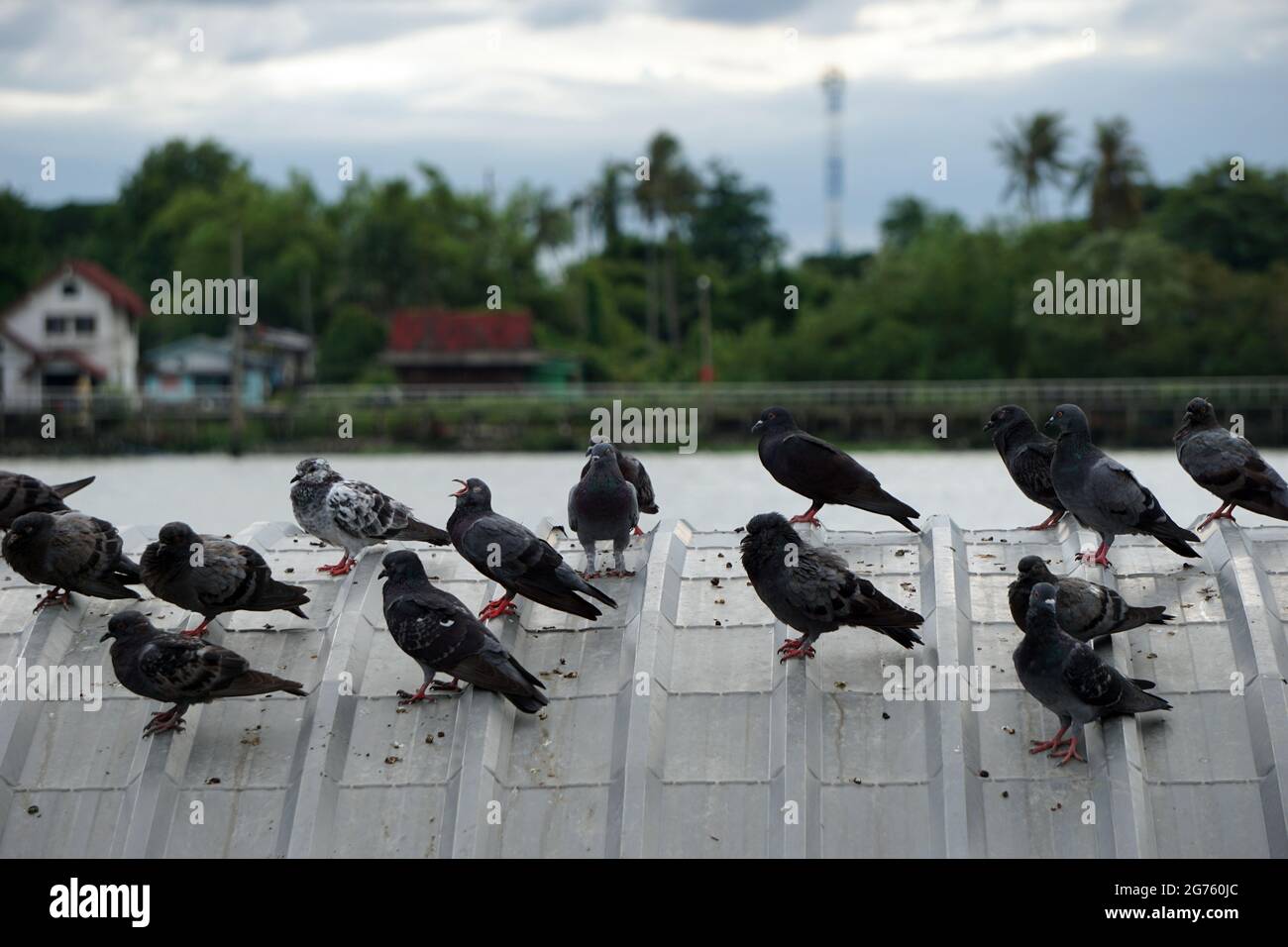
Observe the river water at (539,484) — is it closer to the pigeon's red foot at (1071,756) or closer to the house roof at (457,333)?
the house roof at (457,333)

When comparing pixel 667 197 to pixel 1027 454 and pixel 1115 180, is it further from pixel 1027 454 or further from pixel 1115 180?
pixel 1027 454

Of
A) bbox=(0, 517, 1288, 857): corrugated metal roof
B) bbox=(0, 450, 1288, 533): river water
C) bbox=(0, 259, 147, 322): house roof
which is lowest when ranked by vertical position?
bbox=(0, 450, 1288, 533): river water

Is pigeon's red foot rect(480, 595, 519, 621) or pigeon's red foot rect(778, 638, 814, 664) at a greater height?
pigeon's red foot rect(480, 595, 519, 621)

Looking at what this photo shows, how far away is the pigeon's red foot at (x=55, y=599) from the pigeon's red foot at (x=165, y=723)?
246 centimetres

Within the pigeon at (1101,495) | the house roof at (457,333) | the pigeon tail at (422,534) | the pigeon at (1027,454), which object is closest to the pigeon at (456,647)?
the pigeon tail at (422,534)

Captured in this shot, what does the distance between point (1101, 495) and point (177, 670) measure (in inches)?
325

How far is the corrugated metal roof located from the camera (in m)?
12.0

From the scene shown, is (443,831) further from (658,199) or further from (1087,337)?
(658,199)

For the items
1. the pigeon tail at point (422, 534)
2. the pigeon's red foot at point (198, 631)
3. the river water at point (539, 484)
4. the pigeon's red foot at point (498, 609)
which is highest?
the pigeon tail at point (422, 534)

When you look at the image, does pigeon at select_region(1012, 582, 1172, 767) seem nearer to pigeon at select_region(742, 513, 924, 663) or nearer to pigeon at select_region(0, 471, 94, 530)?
pigeon at select_region(742, 513, 924, 663)

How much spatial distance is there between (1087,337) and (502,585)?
214 feet

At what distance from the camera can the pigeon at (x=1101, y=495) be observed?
47.4 ft

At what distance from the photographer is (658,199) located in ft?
334

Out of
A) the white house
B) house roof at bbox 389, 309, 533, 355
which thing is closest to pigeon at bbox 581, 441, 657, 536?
house roof at bbox 389, 309, 533, 355
